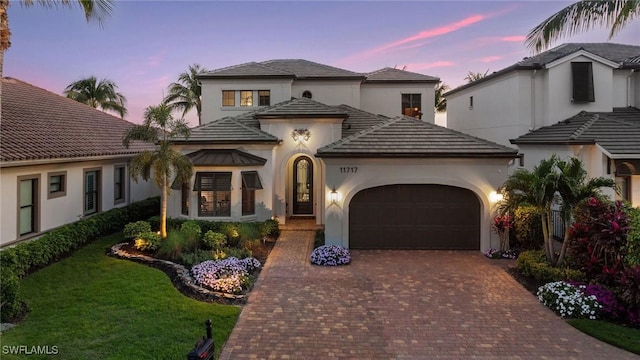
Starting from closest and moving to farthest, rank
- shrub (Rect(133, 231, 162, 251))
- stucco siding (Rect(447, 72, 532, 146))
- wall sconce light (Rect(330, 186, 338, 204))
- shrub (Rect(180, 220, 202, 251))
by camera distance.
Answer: shrub (Rect(180, 220, 202, 251)) → shrub (Rect(133, 231, 162, 251)) → wall sconce light (Rect(330, 186, 338, 204)) → stucco siding (Rect(447, 72, 532, 146))

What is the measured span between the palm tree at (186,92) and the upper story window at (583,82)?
95.3 ft

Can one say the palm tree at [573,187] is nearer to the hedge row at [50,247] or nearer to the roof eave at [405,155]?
the roof eave at [405,155]

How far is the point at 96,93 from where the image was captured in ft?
123

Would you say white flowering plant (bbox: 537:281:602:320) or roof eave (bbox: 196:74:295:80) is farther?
roof eave (bbox: 196:74:295:80)

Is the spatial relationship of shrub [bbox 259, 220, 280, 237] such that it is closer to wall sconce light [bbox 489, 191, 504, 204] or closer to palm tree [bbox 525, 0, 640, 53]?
wall sconce light [bbox 489, 191, 504, 204]

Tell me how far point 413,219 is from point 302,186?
6960 mm

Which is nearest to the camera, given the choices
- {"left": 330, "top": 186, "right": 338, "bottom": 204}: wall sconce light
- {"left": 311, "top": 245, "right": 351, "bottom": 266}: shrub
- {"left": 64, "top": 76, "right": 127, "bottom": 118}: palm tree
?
{"left": 311, "top": 245, "right": 351, "bottom": 266}: shrub

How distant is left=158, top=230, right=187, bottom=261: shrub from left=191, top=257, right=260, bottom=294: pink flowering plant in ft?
6.56

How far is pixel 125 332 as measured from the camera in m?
A: 7.70

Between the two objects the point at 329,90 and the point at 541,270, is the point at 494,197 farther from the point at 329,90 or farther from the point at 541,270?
the point at 329,90

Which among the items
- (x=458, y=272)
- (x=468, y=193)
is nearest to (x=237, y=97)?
(x=468, y=193)

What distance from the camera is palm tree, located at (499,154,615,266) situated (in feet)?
36.1

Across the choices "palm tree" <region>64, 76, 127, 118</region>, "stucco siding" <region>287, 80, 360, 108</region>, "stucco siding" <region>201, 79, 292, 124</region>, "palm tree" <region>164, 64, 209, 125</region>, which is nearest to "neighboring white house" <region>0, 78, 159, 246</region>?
"stucco siding" <region>201, 79, 292, 124</region>

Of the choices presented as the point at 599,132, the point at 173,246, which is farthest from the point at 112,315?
the point at 599,132
